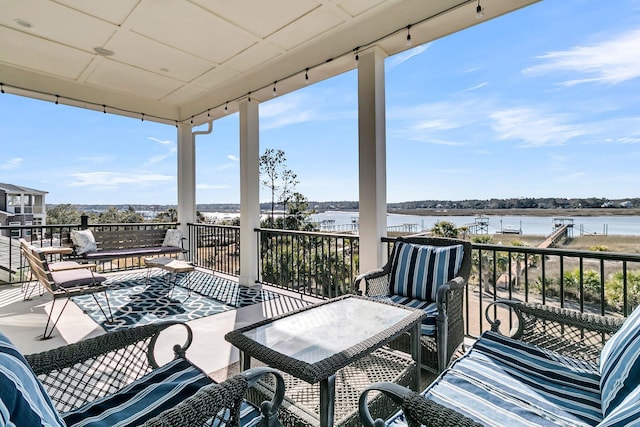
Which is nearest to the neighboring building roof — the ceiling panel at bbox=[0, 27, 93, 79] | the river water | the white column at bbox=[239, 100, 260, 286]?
the ceiling panel at bbox=[0, 27, 93, 79]

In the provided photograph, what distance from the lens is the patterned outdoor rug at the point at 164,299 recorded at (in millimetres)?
3344

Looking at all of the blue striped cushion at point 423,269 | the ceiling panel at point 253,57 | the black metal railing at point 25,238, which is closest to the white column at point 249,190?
the ceiling panel at point 253,57

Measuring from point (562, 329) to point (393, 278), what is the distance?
3.76ft

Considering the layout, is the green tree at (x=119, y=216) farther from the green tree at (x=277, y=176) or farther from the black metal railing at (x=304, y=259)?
the green tree at (x=277, y=176)

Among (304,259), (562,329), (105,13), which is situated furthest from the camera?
(304,259)

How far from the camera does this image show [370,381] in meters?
1.63

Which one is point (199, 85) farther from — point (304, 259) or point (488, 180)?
point (488, 180)

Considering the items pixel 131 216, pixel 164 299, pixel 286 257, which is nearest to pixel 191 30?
pixel 286 257

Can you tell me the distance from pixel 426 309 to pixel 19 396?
81.9 inches

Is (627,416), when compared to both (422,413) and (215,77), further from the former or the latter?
(215,77)

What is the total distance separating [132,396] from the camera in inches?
45.1

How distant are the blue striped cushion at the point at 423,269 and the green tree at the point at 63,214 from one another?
19.1 ft

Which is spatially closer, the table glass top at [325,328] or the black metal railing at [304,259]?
the table glass top at [325,328]

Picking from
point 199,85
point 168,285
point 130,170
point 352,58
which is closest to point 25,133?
point 130,170
